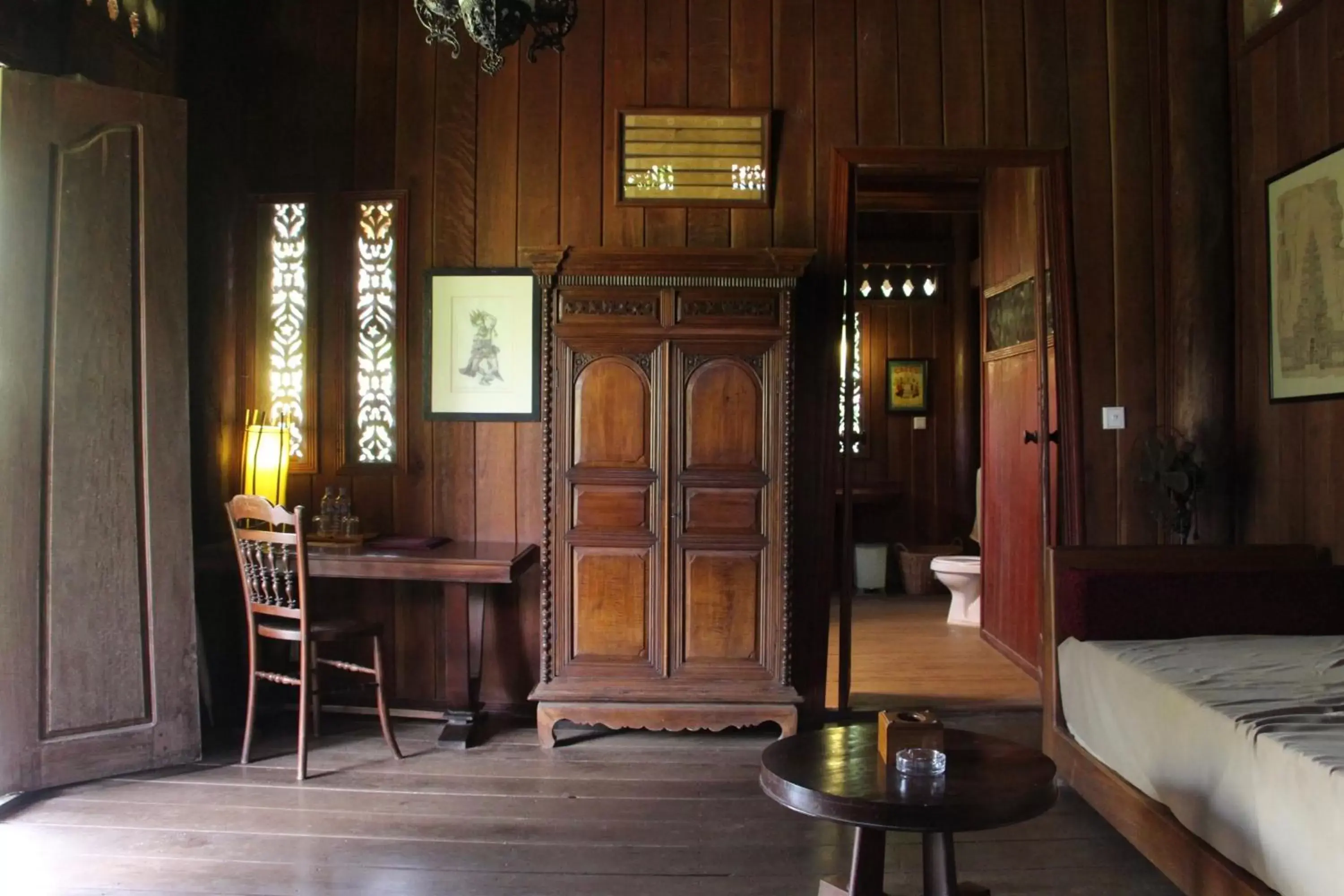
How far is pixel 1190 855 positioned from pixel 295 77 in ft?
14.5

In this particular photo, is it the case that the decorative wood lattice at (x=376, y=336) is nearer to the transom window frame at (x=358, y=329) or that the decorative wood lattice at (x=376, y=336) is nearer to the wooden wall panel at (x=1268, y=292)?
the transom window frame at (x=358, y=329)

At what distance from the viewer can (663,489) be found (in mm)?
3809

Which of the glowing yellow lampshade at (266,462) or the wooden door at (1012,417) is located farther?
the wooden door at (1012,417)

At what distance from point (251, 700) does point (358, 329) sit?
1637 mm

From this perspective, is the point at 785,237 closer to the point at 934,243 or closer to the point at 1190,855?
the point at 1190,855

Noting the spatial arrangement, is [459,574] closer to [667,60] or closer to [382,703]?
[382,703]

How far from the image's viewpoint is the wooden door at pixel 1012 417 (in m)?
4.73

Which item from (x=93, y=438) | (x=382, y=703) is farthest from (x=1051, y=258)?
(x=93, y=438)

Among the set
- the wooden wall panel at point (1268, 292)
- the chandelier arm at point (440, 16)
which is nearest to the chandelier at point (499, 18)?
the chandelier arm at point (440, 16)

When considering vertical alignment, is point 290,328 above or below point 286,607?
above

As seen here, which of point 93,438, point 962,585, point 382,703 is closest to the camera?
point 93,438

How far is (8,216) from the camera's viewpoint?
3256 millimetres

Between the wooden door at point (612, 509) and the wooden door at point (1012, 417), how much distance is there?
1891 mm

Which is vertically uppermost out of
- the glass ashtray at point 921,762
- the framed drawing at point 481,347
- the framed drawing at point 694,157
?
the framed drawing at point 694,157
